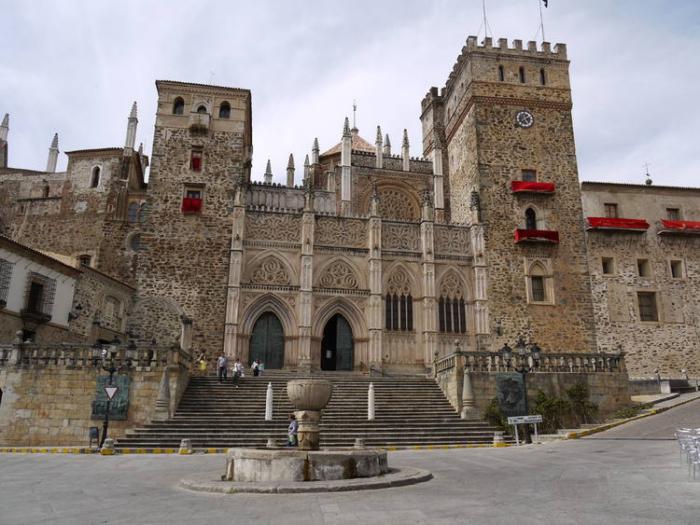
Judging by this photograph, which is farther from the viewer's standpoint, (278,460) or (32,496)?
(278,460)

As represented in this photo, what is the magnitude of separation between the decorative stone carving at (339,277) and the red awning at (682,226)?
1807cm

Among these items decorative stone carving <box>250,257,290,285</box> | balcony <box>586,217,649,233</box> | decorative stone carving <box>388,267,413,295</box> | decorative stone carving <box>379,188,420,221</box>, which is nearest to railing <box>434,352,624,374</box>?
decorative stone carving <box>388,267,413,295</box>

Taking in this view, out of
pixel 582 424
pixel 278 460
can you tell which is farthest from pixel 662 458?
pixel 582 424

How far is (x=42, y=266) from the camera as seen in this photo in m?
26.1

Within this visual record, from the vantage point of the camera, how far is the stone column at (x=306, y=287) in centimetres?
2803

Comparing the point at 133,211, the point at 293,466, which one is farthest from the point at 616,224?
the point at 133,211

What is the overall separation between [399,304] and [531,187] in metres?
10.4

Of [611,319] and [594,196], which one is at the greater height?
[594,196]

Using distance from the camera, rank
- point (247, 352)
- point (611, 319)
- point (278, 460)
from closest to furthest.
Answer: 1. point (278, 460)
2. point (247, 352)
3. point (611, 319)

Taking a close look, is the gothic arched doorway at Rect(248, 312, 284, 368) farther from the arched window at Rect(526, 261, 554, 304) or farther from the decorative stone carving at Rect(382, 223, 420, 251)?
the arched window at Rect(526, 261, 554, 304)

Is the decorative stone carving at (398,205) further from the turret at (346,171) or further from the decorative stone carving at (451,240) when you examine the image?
the decorative stone carving at (451,240)

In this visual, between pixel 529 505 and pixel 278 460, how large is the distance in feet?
13.7

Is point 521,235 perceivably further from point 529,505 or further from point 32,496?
point 32,496

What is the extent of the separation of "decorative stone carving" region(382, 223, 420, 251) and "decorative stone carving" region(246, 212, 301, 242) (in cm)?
481
